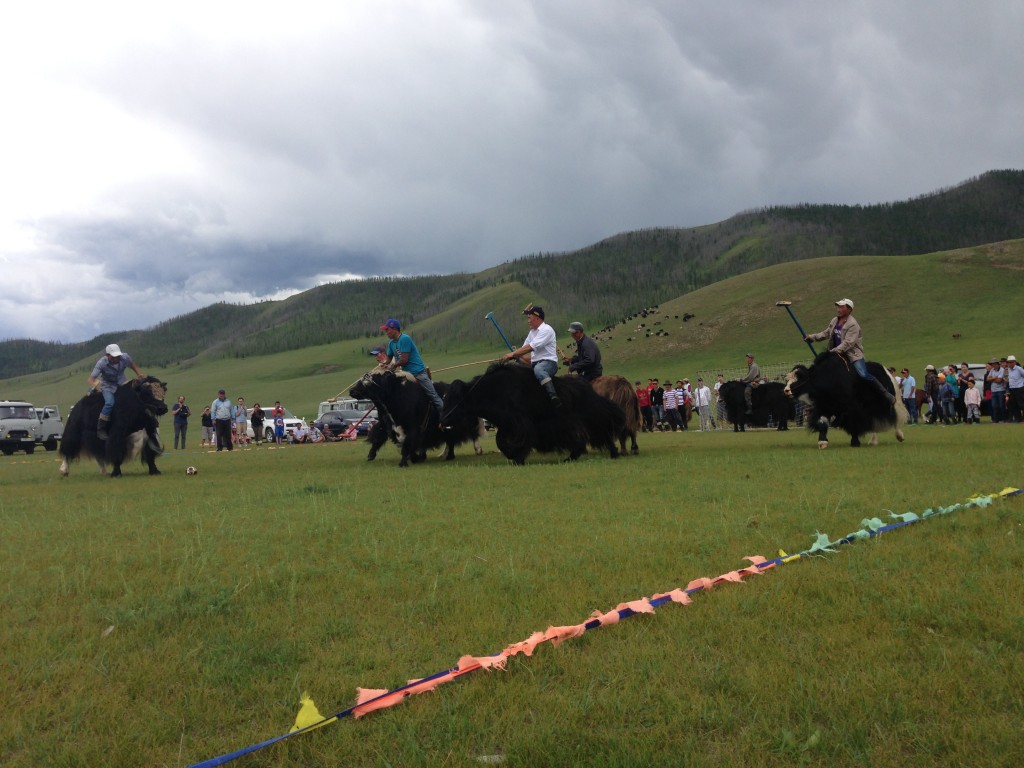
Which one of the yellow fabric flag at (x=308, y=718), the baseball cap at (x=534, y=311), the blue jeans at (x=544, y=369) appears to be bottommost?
the yellow fabric flag at (x=308, y=718)

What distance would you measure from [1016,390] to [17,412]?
125 ft

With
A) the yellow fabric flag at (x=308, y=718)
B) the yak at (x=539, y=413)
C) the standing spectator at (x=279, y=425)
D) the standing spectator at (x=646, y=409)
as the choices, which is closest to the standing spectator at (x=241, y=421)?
the standing spectator at (x=279, y=425)

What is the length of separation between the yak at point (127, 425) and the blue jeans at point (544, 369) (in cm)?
700

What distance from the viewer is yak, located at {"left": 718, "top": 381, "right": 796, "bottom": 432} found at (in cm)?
2714

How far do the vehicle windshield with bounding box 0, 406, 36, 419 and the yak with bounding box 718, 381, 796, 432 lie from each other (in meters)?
29.3

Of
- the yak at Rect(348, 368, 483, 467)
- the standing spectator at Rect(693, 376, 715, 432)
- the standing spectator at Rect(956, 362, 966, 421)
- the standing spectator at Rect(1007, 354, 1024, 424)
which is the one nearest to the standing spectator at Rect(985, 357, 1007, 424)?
the standing spectator at Rect(1007, 354, 1024, 424)

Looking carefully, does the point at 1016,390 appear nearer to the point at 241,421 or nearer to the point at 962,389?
the point at 962,389

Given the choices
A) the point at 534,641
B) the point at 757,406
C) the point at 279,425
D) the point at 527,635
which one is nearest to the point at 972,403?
the point at 757,406

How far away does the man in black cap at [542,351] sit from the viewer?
42.5 ft

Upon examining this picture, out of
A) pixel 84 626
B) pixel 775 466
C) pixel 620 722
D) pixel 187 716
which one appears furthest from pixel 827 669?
pixel 775 466

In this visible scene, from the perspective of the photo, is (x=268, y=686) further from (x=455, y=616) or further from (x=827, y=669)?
(x=827, y=669)

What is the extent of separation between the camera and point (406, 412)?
14.5 m

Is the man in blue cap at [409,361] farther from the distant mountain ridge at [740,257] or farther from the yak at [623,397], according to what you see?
the distant mountain ridge at [740,257]

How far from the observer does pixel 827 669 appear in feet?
10.7
